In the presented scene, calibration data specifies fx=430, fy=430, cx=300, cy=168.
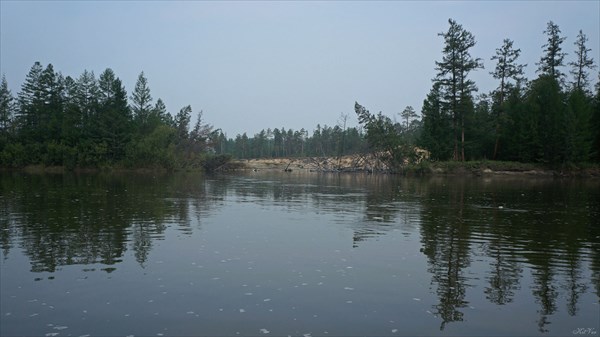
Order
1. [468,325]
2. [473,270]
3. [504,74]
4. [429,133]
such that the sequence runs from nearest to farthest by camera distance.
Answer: [468,325] < [473,270] < [504,74] < [429,133]

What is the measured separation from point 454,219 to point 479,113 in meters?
63.8

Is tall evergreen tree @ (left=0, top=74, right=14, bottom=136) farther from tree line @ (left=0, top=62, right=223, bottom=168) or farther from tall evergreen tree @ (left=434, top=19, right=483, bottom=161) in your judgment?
tall evergreen tree @ (left=434, top=19, right=483, bottom=161)

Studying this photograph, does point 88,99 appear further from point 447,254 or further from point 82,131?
point 447,254

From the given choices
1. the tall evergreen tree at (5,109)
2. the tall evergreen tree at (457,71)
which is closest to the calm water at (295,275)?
the tall evergreen tree at (457,71)

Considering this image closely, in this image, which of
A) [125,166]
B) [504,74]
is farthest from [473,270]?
[125,166]

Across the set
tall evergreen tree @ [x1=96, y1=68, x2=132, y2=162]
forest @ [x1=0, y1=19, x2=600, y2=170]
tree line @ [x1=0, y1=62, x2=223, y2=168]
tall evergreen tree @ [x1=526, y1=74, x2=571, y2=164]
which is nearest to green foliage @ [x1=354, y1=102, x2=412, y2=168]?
forest @ [x1=0, y1=19, x2=600, y2=170]

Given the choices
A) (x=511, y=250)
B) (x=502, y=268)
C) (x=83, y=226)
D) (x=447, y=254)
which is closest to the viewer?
(x=502, y=268)

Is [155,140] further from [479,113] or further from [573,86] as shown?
[573,86]

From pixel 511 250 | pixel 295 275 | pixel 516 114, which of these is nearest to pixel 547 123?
pixel 516 114

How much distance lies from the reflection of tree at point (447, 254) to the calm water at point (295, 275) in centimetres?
6

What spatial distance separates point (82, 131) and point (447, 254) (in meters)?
84.0

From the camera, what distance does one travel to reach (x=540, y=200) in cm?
3170

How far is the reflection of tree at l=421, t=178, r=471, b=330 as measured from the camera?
9492 mm

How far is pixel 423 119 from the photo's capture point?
8606cm
